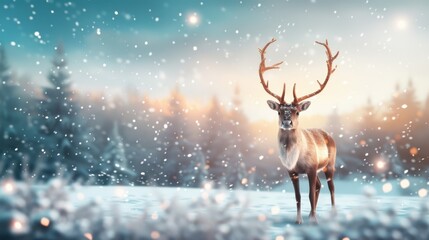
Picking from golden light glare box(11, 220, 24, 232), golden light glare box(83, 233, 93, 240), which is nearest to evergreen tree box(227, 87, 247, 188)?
golden light glare box(83, 233, 93, 240)

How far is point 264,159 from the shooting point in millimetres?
31438

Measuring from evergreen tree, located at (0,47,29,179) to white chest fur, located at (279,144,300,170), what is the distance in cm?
2111

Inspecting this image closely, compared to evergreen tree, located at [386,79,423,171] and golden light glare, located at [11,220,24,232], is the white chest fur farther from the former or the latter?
evergreen tree, located at [386,79,423,171]

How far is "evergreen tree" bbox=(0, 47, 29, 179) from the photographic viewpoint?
28.1 metres

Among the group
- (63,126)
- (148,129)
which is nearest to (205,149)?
(148,129)

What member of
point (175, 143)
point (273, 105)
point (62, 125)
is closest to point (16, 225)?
point (273, 105)

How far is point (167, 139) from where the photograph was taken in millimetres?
31688

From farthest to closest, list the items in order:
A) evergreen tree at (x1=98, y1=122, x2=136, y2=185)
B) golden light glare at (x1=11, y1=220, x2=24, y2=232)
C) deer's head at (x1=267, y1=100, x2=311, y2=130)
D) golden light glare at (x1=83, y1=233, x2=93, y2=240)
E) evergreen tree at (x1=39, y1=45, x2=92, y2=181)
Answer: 1. evergreen tree at (x1=98, y1=122, x2=136, y2=185)
2. evergreen tree at (x1=39, y1=45, x2=92, y2=181)
3. deer's head at (x1=267, y1=100, x2=311, y2=130)
4. golden light glare at (x1=83, y1=233, x2=93, y2=240)
5. golden light glare at (x1=11, y1=220, x2=24, y2=232)

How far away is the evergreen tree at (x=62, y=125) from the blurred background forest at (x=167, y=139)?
0.18 ft

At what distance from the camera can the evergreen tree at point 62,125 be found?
28594 mm

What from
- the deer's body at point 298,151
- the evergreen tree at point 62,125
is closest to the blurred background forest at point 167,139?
the evergreen tree at point 62,125

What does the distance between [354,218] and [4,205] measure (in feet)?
16.3

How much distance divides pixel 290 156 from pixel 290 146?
0.18 metres

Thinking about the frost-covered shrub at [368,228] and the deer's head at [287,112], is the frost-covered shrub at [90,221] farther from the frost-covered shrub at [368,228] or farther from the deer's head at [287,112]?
the deer's head at [287,112]
